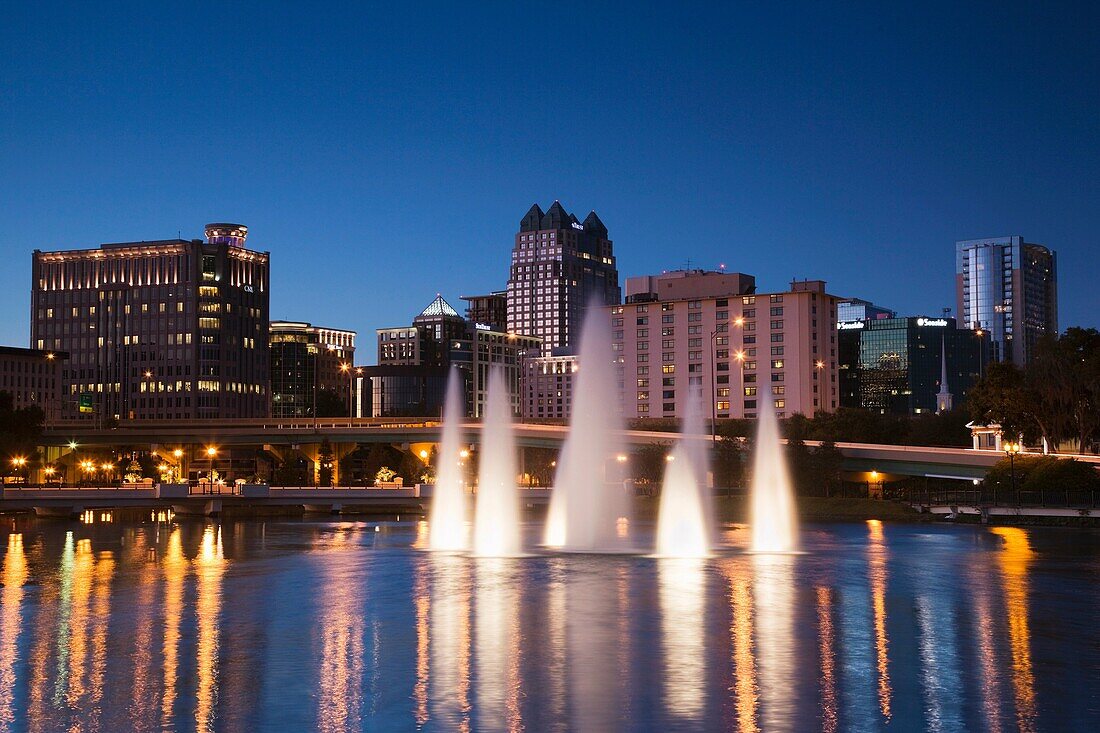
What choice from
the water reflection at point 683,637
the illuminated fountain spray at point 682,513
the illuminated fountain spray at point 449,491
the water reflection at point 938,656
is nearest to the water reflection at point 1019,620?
the water reflection at point 938,656

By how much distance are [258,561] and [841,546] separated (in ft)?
101

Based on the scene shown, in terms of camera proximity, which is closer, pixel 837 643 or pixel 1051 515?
pixel 837 643

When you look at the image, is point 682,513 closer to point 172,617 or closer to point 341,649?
point 172,617

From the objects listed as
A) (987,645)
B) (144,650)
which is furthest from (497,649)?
(987,645)

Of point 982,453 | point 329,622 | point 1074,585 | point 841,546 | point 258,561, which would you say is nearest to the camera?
point 329,622

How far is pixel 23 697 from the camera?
26.5 meters

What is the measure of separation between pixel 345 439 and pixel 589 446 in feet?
327

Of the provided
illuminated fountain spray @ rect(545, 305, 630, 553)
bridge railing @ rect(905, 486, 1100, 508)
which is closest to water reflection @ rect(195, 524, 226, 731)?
illuminated fountain spray @ rect(545, 305, 630, 553)

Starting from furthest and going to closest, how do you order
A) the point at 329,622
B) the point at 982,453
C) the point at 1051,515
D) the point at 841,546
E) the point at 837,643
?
the point at 982,453
the point at 1051,515
the point at 841,546
the point at 329,622
the point at 837,643

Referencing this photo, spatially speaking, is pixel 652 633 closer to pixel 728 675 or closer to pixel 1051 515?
pixel 728 675

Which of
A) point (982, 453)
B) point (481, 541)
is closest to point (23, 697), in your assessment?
point (481, 541)

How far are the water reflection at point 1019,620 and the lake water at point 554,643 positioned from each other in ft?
0.34

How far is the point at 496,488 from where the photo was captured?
69875 mm

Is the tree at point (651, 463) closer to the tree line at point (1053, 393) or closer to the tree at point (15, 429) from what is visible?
the tree line at point (1053, 393)
